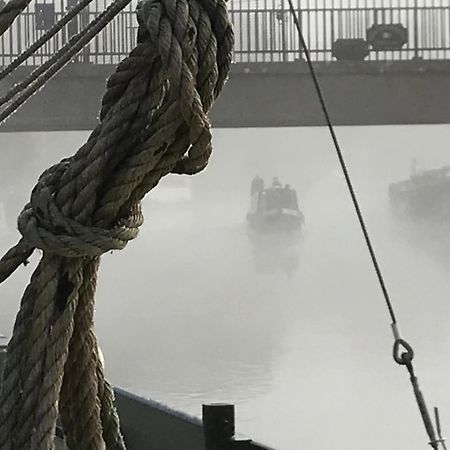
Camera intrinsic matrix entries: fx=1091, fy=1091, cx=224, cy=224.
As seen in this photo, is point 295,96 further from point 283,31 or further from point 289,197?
point 289,197

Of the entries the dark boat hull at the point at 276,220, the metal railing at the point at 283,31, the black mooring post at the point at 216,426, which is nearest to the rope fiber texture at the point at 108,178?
the black mooring post at the point at 216,426

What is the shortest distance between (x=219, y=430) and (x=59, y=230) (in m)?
1.57

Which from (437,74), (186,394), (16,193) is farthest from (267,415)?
(16,193)

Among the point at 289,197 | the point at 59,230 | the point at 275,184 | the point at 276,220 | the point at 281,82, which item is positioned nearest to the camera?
the point at 59,230

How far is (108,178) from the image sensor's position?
2.88ft

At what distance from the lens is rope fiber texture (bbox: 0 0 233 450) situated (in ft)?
2.81

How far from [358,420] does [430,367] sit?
2.31 m

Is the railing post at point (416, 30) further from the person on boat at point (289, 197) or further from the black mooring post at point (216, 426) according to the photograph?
the black mooring post at point (216, 426)

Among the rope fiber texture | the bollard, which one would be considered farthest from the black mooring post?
the rope fiber texture

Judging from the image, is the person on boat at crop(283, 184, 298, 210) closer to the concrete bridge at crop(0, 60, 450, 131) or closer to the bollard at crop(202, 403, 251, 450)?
the concrete bridge at crop(0, 60, 450, 131)

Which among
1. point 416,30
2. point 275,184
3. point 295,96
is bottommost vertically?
point 295,96

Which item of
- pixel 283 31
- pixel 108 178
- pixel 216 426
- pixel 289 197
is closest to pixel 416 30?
pixel 283 31

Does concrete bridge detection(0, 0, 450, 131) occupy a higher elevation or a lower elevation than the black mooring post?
higher

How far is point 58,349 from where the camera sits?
0.87m
